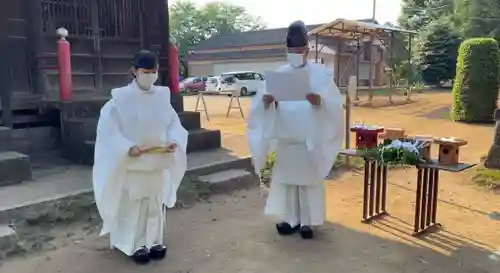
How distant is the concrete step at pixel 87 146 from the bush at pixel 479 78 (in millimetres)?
7439

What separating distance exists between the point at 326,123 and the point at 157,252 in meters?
1.63

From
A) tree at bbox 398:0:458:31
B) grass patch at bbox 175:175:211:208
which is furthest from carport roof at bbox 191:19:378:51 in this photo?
grass patch at bbox 175:175:211:208

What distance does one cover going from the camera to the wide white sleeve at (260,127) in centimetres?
385

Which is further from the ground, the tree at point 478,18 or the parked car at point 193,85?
the tree at point 478,18

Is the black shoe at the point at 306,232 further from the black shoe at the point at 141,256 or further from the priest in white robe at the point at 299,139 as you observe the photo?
the black shoe at the point at 141,256

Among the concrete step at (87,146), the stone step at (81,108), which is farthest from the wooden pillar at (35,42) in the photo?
the concrete step at (87,146)

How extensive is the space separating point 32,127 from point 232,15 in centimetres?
4623

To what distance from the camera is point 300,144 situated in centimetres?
381

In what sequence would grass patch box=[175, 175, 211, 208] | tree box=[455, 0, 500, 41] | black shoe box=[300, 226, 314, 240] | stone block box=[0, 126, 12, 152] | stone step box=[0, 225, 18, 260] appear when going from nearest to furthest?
stone step box=[0, 225, 18, 260] < black shoe box=[300, 226, 314, 240] < grass patch box=[175, 175, 211, 208] < stone block box=[0, 126, 12, 152] < tree box=[455, 0, 500, 41]

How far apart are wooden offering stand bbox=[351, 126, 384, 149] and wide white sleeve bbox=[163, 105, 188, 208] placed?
172cm

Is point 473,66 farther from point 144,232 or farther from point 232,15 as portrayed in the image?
point 232,15

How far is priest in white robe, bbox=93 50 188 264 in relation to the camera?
322cm

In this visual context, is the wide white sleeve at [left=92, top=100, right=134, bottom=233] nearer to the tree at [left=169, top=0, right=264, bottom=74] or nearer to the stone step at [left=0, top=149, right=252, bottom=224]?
the stone step at [left=0, top=149, right=252, bottom=224]

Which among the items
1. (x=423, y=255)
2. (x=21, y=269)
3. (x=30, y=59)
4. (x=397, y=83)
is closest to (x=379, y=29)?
(x=397, y=83)
